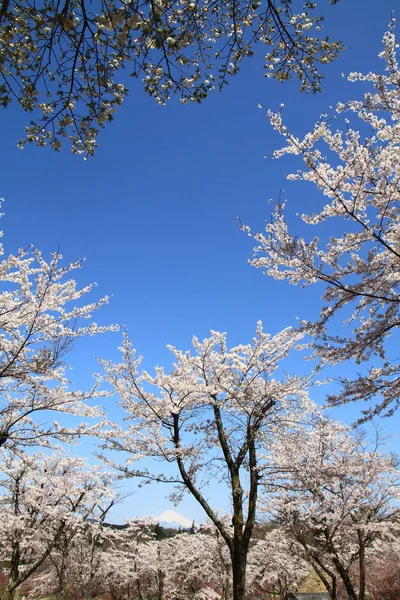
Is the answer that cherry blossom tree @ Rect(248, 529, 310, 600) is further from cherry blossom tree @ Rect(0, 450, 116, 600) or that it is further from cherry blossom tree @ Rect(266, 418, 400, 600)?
cherry blossom tree @ Rect(0, 450, 116, 600)

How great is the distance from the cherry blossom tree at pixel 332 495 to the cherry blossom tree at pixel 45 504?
8487 millimetres

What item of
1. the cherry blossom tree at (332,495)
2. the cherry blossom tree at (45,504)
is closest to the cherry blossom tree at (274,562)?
the cherry blossom tree at (332,495)

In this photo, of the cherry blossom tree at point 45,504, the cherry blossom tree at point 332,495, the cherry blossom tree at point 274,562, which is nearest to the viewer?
the cherry blossom tree at point 332,495

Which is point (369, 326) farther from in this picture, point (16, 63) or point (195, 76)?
point (16, 63)

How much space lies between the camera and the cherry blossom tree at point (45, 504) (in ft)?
45.3


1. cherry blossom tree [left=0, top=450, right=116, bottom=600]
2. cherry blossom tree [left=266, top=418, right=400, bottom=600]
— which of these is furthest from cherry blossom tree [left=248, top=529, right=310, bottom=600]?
cherry blossom tree [left=0, top=450, right=116, bottom=600]

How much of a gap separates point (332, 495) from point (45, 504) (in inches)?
454

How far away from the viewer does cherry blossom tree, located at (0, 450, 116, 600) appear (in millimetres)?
13797

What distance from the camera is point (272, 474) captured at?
30.9 feet

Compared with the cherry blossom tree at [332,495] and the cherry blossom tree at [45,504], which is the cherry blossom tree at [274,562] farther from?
the cherry blossom tree at [45,504]

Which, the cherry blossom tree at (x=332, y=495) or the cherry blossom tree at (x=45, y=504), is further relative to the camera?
the cherry blossom tree at (x=45, y=504)

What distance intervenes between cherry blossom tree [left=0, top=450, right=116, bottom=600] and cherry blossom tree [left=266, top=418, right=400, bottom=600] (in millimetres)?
8487

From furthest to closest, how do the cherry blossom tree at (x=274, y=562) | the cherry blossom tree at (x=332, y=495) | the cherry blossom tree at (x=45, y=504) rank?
the cherry blossom tree at (x=274, y=562) < the cherry blossom tree at (x=45, y=504) < the cherry blossom tree at (x=332, y=495)

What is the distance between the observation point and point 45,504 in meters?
15.0
